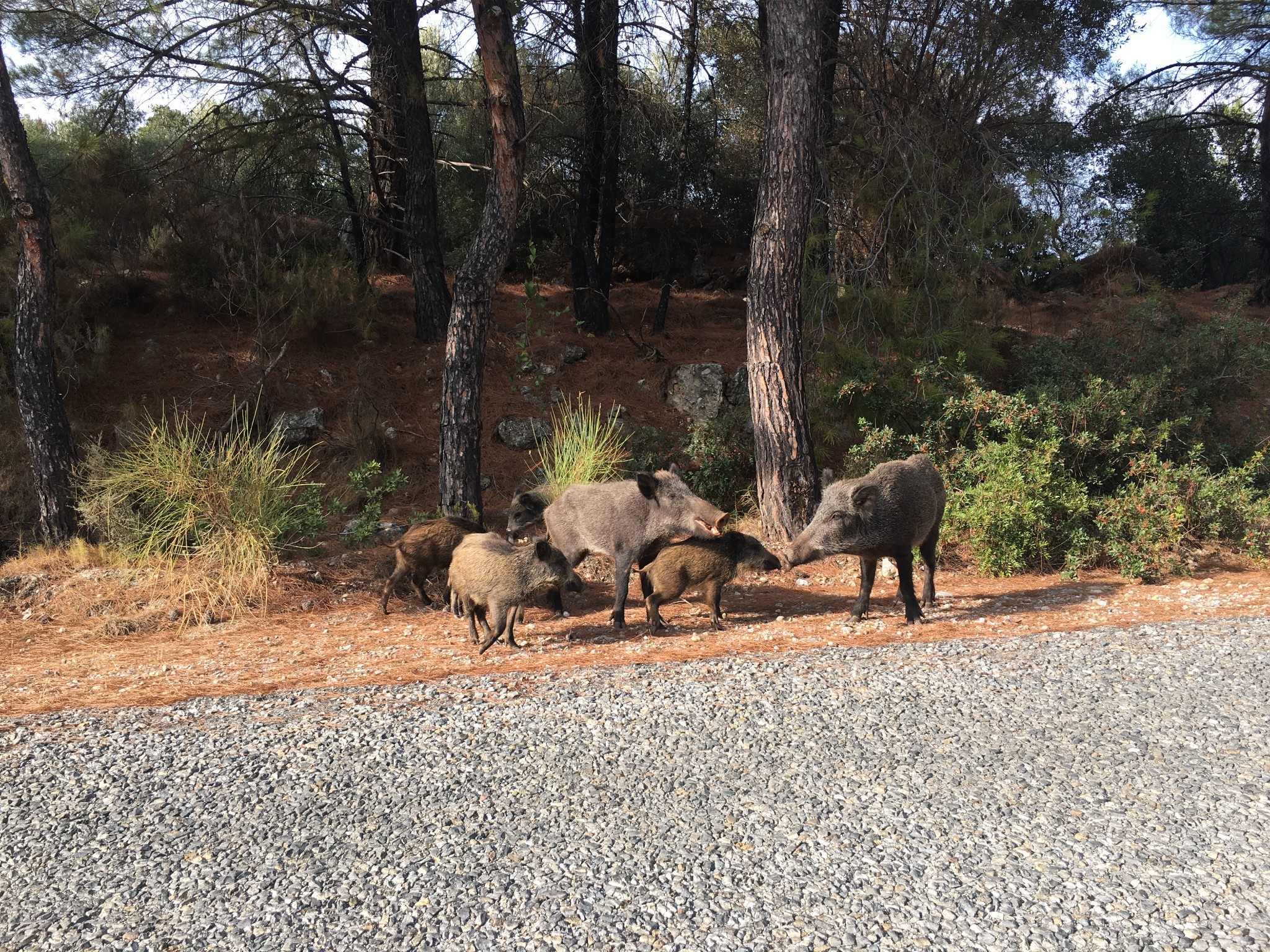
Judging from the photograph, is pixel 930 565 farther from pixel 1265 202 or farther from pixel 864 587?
pixel 1265 202

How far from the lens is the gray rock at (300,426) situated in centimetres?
1227

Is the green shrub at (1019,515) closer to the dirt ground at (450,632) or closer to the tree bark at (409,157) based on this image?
the dirt ground at (450,632)

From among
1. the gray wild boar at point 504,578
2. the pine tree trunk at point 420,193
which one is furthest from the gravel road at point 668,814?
the pine tree trunk at point 420,193

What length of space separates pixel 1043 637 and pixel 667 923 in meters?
4.24

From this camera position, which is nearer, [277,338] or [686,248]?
[277,338]

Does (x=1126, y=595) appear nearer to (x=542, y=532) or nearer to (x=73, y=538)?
(x=542, y=532)

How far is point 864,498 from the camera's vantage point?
6711 millimetres

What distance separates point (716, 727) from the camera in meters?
4.54

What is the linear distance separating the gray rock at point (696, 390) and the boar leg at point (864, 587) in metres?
6.26

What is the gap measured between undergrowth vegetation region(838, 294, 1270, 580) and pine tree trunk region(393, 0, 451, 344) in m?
7.51

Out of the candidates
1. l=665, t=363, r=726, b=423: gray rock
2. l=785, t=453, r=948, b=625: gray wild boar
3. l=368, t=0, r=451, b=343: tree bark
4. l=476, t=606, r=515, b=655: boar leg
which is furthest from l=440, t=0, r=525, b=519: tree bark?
l=665, t=363, r=726, b=423: gray rock

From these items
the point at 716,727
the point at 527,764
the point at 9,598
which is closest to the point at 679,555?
the point at 716,727

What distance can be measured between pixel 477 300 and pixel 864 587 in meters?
Answer: 4.96

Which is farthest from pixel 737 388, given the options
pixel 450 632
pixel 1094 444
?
pixel 450 632
